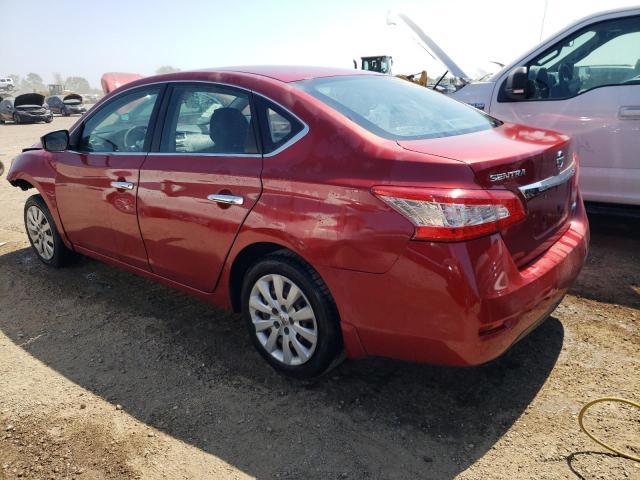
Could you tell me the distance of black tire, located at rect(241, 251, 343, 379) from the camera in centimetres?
258

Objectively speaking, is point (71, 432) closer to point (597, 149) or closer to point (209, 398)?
point (209, 398)

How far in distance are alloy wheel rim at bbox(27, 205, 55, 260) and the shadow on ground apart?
2.82ft

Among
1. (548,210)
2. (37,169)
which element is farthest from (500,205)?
(37,169)

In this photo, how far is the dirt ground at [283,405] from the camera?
2.31 metres

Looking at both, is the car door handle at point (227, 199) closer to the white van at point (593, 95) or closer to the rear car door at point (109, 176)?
the rear car door at point (109, 176)

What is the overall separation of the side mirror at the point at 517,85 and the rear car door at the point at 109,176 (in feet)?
10.3

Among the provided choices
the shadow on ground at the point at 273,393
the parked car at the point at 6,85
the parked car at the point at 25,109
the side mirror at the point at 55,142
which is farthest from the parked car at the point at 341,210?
the parked car at the point at 6,85

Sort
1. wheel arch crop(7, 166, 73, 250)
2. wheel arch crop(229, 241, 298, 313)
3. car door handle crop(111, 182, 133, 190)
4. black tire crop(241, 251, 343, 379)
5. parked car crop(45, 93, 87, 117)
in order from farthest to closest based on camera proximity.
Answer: parked car crop(45, 93, 87, 117) < wheel arch crop(7, 166, 73, 250) < car door handle crop(111, 182, 133, 190) < wheel arch crop(229, 241, 298, 313) < black tire crop(241, 251, 343, 379)

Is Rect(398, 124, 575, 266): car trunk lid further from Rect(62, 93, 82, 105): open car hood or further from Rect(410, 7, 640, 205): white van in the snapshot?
Rect(62, 93, 82, 105): open car hood

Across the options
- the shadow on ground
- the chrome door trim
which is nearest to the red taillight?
the chrome door trim

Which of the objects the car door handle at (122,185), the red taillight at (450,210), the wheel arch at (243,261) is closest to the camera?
the red taillight at (450,210)

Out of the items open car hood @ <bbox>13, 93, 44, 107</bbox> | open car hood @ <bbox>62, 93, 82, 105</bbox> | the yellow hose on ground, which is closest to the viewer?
the yellow hose on ground

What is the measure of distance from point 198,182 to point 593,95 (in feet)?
11.7

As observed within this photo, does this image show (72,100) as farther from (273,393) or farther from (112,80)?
(273,393)
